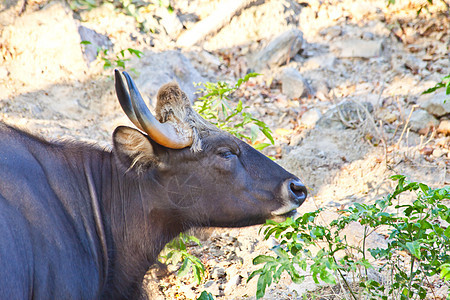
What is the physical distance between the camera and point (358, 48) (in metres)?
9.20

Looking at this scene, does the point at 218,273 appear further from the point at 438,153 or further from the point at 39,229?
the point at 438,153

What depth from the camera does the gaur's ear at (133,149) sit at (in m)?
3.46

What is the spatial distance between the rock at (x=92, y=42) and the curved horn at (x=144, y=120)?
459 centimetres

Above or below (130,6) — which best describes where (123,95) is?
above

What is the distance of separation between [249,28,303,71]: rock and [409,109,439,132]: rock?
2528 mm

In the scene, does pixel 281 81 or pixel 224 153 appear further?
pixel 281 81

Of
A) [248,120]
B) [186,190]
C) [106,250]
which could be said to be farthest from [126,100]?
[248,120]

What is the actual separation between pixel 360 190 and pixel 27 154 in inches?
161

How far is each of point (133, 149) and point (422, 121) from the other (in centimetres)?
493

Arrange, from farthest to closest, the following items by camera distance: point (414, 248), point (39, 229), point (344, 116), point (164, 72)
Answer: point (164, 72) → point (344, 116) → point (39, 229) → point (414, 248)

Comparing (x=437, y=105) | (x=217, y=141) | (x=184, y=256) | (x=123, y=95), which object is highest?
(x=123, y=95)

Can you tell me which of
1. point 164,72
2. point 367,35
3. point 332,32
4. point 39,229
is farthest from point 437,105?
point 39,229

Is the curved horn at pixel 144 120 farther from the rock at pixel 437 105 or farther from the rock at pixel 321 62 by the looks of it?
the rock at pixel 321 62

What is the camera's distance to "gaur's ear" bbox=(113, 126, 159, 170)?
346cm
